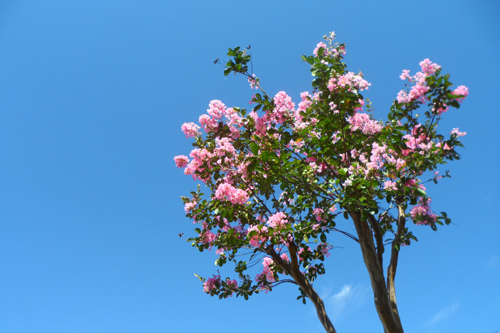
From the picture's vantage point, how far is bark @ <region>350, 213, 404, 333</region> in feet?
15.1

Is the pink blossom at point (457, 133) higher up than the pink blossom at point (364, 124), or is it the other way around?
the pink blossom at point (364, 124)

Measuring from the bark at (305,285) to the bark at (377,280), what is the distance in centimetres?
95

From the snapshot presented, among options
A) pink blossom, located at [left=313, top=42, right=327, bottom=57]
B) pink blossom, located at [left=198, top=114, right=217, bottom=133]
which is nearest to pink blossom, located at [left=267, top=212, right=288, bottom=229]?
pink blossom, located at [left=198, top=114, right=217, bottom=133]

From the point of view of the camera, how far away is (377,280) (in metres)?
4.73

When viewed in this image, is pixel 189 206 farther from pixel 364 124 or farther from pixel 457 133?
pixel 457 133

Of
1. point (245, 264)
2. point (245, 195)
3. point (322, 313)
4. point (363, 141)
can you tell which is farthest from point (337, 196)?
point (245, 264)

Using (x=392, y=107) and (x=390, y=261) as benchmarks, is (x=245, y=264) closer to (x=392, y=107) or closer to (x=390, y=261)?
(x=390, y=261)

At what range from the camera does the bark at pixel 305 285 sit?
5398mm

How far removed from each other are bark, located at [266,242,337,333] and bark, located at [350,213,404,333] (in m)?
0.95

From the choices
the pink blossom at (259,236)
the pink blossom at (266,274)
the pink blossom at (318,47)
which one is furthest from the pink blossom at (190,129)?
the pink blossom at (266,274)

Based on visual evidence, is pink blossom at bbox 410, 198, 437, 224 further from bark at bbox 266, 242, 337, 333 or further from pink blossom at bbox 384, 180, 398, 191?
bark at bbox 266, 242, 337, 333

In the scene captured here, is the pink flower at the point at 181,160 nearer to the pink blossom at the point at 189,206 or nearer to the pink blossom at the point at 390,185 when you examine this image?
the pink blossom at the point at 189,206

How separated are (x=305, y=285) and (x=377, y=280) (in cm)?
131

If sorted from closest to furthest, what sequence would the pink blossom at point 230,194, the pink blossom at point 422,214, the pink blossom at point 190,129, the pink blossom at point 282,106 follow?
the pink blossom at point 422,214 → the pink blossom at point 230,194 → the pink blossom at point 282,106 → the pink blossom at point 190,129
